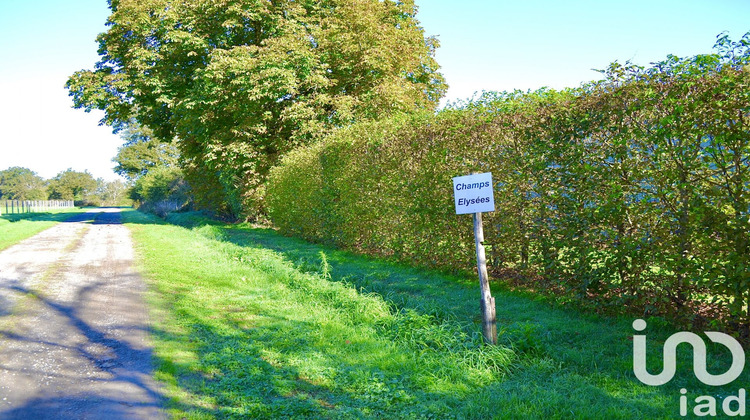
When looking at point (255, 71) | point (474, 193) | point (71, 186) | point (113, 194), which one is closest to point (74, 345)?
point (474, 193)

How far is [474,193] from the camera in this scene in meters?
5.08

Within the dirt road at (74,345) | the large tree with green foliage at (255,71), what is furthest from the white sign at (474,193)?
the large tree with green foliage at (255,71)

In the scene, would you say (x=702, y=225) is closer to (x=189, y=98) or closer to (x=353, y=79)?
(x=353, y=79)

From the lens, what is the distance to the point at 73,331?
5910 mm

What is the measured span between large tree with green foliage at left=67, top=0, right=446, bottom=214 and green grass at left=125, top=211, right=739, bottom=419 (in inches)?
507

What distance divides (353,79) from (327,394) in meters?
18.5

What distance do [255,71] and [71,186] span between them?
4038 inches

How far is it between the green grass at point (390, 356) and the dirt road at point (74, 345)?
10.7 inches

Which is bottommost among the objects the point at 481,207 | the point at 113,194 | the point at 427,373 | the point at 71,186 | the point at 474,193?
the point at 427,373

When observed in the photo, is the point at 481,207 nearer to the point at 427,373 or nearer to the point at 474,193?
the point at 474,193

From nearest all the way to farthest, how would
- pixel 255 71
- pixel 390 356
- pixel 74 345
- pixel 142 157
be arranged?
pixel 390 356 → pixel 74 345 → pixel 255 71 → pixel 142 157

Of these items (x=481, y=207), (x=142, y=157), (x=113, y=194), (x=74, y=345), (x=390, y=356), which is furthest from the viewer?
(x=113, y=194)

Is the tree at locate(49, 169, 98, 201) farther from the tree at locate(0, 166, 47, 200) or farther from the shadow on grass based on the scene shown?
the shadow on grass

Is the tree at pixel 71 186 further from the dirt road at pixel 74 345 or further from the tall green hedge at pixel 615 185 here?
the tall green hedge at pixel 615 185
